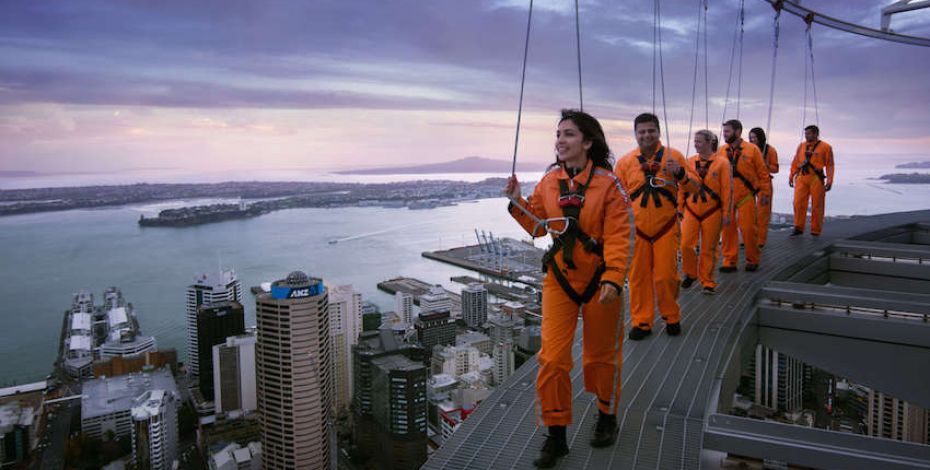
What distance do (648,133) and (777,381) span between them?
3.61 metres

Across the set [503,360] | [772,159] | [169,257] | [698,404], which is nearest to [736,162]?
[772,159]

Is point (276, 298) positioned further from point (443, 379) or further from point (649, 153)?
point (649, 153)

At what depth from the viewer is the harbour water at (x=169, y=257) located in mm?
A: 17844

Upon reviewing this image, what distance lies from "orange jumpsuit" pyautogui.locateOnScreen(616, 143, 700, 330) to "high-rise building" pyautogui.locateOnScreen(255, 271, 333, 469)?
34.2ft

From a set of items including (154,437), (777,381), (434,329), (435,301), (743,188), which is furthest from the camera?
(435,301)

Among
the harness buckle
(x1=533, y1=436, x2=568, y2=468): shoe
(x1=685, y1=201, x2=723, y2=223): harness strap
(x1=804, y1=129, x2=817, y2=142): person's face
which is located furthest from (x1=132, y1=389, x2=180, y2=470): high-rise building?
the harness buckle

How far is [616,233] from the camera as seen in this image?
1.70m

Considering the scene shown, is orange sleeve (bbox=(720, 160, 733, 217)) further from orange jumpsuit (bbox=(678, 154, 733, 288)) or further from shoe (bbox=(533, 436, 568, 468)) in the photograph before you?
shoe (bbox=(533, 436, 568, 468))

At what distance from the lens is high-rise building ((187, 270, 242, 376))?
55.9ft

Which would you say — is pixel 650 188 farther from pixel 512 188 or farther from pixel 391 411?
pixel 391 411

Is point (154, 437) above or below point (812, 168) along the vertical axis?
below

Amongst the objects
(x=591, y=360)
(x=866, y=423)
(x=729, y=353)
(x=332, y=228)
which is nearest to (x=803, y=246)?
(x=866, y=423)

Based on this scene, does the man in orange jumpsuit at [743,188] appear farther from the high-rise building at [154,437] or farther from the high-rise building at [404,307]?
the high-rise building at [404,307]

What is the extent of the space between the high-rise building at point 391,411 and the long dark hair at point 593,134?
10760mm
